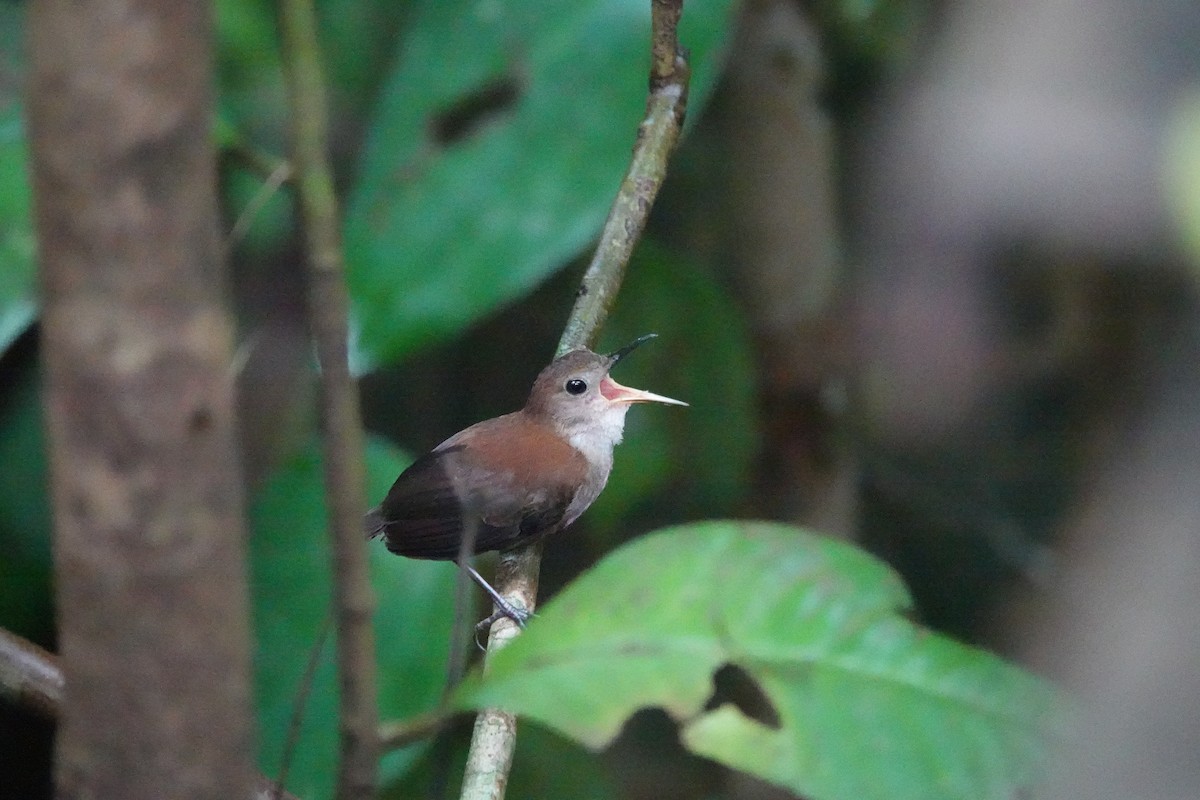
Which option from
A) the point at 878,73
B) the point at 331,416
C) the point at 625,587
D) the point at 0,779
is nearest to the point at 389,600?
the point at 0,779

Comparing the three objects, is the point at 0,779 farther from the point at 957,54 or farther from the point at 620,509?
the point at 957,54

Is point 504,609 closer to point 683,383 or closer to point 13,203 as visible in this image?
point 13,203

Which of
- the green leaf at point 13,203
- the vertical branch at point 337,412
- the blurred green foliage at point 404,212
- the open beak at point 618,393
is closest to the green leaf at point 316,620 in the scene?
the blurred green foliage at point 404,212

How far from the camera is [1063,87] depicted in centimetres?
160

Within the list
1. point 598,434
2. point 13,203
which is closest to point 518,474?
point 598,434

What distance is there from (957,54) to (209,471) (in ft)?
6.37

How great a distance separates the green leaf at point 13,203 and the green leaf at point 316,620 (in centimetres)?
52

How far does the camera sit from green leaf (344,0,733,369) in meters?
2.02

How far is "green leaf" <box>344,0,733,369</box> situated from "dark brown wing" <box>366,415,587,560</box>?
23 cm

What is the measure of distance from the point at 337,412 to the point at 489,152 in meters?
1.49

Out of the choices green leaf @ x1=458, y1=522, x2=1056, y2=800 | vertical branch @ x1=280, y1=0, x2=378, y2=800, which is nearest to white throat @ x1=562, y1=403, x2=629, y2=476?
green leaf @ x1=458, y1=522, x2=1056, y2=800

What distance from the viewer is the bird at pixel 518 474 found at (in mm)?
1773

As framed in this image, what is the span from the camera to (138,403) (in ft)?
2.17

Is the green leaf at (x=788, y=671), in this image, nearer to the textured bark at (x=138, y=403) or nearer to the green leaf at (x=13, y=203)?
the textured bark at (x=138, y=403)
